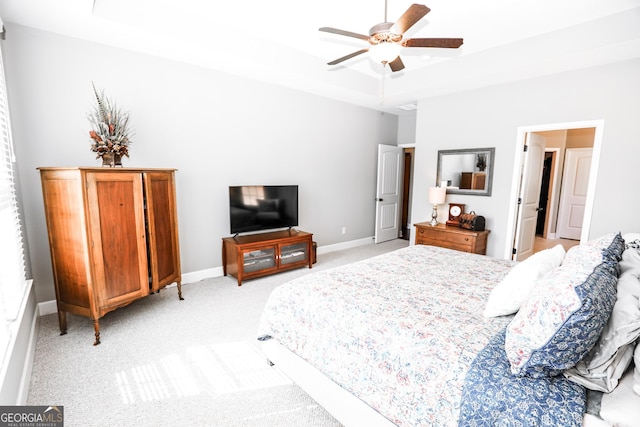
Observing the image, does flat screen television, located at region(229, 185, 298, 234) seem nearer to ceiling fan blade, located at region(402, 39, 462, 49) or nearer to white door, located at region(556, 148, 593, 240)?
ceiling fan blade, located at region(402, 39, 462, 49)

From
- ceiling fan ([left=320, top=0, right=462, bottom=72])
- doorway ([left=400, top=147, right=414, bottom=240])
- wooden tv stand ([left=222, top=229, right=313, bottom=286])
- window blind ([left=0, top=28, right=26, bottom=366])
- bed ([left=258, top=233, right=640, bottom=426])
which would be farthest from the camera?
doorway ([left=400, top=147, right=414, bottom=240])

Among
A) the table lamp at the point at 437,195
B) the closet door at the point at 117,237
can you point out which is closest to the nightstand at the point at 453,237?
the table lamp at the point at 437,195

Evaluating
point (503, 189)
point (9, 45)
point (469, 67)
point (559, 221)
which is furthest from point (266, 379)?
→ point (559, 221)

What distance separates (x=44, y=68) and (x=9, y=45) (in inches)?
10.1

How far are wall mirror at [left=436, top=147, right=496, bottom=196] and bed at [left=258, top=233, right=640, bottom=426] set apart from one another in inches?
92.8

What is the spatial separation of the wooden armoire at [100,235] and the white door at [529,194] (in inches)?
177

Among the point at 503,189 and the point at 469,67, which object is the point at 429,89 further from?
the point at 503,189

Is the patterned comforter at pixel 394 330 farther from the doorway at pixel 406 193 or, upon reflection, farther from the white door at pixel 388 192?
the doorway at pixel 406 193

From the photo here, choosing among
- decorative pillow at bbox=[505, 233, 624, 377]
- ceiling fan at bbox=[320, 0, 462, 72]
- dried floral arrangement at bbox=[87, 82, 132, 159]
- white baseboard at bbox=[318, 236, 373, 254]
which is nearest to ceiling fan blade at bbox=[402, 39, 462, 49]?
ceiling fan at bbox=[320, 0, 462, 72]

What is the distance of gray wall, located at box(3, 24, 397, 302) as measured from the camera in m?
2.72

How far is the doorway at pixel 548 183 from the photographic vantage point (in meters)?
3.40

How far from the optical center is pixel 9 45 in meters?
2.56

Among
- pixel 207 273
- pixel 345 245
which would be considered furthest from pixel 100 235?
pixel 345 245

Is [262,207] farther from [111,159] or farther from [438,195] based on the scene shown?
[438,195]
